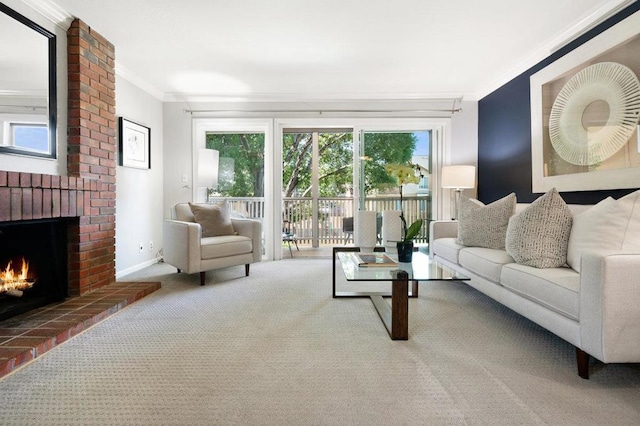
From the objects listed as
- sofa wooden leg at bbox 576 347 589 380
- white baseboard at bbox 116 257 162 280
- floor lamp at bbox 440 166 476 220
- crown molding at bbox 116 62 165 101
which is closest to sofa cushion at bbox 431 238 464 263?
floor lamp at bbox 440 166 476 220

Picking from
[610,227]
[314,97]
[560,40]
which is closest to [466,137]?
[560,40]

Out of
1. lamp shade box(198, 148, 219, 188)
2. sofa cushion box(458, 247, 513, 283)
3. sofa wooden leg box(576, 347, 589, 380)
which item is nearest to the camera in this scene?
sofa wooden leg box(576, 347, 589, 380)

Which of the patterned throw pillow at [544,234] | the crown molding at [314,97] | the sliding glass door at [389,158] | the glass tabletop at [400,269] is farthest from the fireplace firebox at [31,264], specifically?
the sliding glass door at [389,158]

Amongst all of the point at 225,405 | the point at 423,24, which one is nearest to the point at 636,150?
the point at 423,24

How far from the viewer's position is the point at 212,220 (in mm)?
3564

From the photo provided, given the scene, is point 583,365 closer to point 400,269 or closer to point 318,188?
point 400,269

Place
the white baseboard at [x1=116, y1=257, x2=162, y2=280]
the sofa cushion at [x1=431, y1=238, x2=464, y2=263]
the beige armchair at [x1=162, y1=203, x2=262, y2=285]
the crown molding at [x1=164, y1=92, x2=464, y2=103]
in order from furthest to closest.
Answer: the crown molding at [x1=164, y1=92, x2=464, y2=103]
the white baseboard at [x1=116, y1=257, x2=162, y2=280]
the beige armchair at [x1=162, y1=203, x2=262, y2=285]
the sofa cushion at [x1=431, y1=238, x2=464, y2=263]

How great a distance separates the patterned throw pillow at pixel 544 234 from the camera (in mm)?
1997

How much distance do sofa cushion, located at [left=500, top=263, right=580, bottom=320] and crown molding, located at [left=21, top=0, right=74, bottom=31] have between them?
146 inches

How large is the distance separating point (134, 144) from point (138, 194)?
0.59m

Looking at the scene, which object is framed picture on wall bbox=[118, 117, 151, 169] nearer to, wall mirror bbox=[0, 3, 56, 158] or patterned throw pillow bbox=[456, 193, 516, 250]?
wall mirror bbox=[0, 3, 56, 158]

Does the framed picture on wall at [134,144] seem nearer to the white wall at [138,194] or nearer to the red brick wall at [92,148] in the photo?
the white wall at [138,194]

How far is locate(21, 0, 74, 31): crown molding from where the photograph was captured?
2.32 metres

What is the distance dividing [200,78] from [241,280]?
243 centimetres
